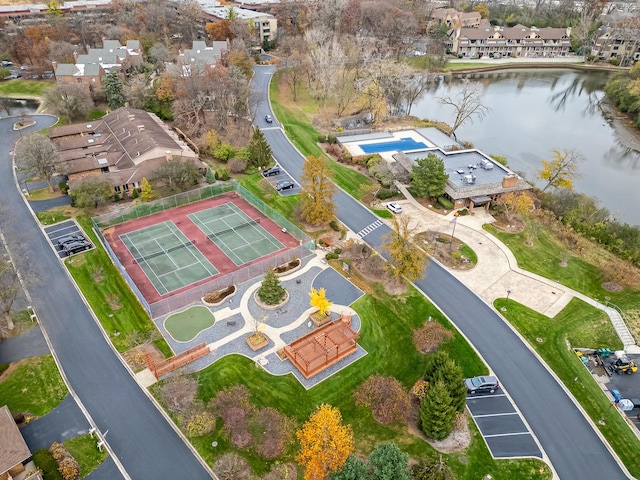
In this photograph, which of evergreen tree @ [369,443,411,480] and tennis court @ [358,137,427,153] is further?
tennis court @ [358,137,427,153]

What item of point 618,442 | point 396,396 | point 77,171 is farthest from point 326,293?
point 77,171

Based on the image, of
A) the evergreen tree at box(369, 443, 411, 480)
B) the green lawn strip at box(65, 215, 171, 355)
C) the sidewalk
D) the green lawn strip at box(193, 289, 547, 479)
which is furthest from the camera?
the sidewalk

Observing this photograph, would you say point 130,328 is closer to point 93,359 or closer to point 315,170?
point 93,359

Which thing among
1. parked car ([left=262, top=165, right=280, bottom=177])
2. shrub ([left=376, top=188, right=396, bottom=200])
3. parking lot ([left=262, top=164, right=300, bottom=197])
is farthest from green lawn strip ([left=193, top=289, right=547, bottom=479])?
parked car ([left=262, top=165, right=280, bottom=177])

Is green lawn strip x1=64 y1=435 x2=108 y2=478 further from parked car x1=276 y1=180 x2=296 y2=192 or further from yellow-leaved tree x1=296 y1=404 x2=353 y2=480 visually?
parked car x1=276 y1=180 x2=296 y2=192

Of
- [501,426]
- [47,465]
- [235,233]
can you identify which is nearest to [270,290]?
[235,233]

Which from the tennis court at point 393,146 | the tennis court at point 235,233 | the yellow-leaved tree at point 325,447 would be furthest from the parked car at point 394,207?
the yellow-leaved tree at point 325,447
